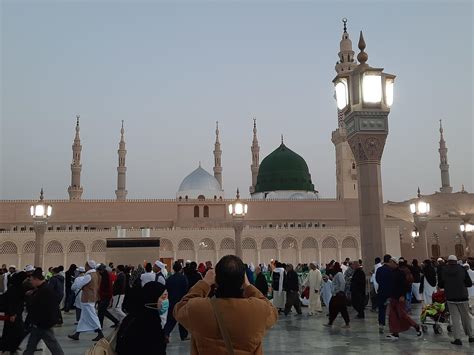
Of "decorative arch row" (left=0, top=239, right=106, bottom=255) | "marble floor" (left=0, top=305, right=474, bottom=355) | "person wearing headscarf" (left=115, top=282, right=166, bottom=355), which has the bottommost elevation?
"marble floor" (left=0, top=305, right=474, bottom=355)

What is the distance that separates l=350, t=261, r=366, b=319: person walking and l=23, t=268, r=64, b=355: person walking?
5.88 m

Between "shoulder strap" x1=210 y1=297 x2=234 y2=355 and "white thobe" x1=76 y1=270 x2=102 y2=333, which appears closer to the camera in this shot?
"shoulder strap" x1=210 y1=297 x2=234 y2=355

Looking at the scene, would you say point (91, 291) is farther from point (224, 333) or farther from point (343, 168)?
point (343, 168)

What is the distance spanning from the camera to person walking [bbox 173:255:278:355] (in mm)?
2205

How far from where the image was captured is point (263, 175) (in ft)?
158

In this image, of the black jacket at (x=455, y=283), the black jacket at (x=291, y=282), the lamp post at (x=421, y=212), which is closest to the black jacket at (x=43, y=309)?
the black jacket at (x=455, y=283)

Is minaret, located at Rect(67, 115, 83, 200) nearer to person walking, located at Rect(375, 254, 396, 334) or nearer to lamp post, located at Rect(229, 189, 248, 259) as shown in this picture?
lamp post, located at Rect(229, 189, 248, 259)

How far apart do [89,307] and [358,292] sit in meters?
4.99

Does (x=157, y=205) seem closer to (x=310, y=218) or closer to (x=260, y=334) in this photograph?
(x=310, y=218)

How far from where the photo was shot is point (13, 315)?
6020 millimetres

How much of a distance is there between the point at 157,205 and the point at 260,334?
36.9 m

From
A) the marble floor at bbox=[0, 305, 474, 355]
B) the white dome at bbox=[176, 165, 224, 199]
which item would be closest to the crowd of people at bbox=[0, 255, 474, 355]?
the marble floor at bbox=[0, 305, 474, 355]

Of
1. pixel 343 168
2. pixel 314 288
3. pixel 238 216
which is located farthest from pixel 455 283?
pixel 343 168

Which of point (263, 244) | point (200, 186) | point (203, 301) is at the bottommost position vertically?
point (203, 301)
